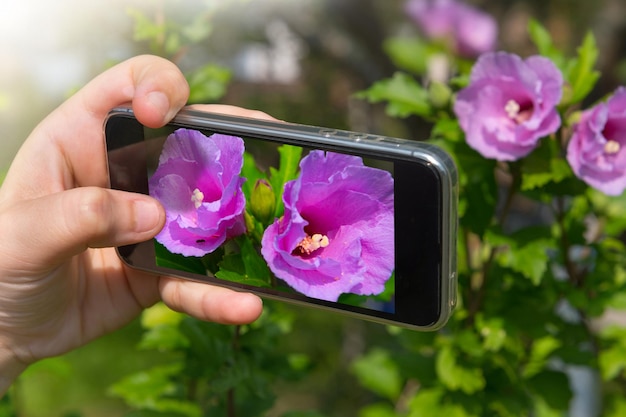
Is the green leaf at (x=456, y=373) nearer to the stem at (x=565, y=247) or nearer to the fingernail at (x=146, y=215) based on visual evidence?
the stem at (x=565, y=247)

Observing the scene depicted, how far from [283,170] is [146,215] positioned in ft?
0.59

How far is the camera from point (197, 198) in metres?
1.05

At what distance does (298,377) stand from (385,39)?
183cm

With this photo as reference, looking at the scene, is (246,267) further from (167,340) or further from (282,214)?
(167,340)

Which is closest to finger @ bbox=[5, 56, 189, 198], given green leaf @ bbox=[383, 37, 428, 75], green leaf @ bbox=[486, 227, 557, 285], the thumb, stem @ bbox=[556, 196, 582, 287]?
the thumb

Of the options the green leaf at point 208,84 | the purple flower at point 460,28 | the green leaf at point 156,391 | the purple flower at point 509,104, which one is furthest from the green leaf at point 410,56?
the green leaf at point 156,391

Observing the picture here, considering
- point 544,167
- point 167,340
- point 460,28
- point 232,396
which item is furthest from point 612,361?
point 460,28

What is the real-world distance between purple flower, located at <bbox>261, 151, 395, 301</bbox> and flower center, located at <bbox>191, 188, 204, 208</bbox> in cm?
10

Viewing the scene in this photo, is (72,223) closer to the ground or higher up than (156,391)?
higher up

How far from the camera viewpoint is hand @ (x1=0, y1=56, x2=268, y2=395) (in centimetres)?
98

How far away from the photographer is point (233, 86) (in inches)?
147

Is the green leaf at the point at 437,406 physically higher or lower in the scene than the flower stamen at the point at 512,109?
lower

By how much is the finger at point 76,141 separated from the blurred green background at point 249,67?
257mm

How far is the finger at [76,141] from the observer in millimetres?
1118
